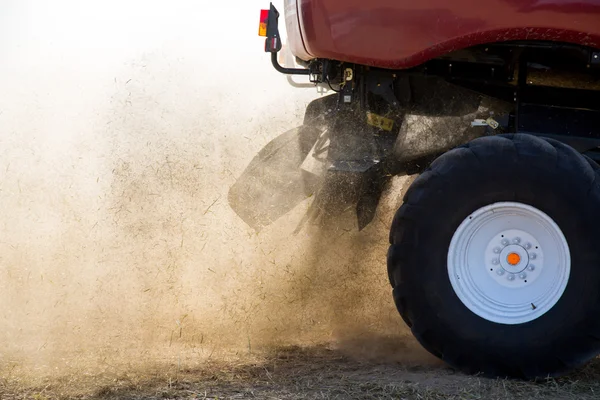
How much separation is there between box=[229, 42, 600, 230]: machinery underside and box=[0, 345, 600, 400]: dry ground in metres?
0.88

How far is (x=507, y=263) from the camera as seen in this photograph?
12.6ft

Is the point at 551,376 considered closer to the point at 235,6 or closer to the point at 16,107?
the point at 16,107

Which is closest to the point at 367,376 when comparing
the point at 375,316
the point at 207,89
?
the point at 375,316

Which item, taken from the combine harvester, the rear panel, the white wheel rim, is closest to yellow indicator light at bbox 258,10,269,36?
the combine harvester

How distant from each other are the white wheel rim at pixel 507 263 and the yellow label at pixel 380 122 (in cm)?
87

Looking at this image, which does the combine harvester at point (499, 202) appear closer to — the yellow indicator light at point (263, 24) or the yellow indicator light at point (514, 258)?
the yellow indicator light at point (514, 258)

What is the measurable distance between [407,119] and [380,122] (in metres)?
0.22

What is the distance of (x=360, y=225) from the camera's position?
4789 mm

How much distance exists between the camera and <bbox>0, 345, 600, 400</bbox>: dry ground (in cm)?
359

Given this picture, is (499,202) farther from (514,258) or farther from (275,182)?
(275,182)

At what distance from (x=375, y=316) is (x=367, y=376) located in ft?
3.81

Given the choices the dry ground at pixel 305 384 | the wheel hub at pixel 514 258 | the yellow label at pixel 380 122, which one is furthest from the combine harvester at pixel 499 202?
the yellow label at pixel 380 122

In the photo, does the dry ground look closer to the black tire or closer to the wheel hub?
the black tire

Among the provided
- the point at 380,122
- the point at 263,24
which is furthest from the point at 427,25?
the point at 263,24
